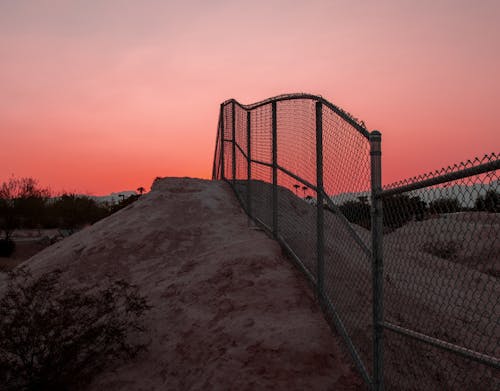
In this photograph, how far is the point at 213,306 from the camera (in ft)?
23.3

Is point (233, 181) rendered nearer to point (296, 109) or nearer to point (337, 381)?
point (296, 109)

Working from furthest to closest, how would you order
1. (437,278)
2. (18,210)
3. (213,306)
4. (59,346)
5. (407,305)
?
1. (18,210)
2. (407,305)
3. (213,306)
4. (59,346)
5. (437,278)

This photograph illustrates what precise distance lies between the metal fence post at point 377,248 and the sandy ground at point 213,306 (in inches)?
24.9

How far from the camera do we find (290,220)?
327 inches

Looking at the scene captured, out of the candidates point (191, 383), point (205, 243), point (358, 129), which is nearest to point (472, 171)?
point (358, 129)

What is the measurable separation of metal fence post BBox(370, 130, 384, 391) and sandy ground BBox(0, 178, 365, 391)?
0.63 meters

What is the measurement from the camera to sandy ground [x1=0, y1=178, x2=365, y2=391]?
5555 millimetres

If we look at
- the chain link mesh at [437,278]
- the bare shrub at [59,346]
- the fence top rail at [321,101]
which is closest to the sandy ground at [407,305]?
the chain link mesh at [437,278]

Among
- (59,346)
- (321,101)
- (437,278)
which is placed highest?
(321,101)

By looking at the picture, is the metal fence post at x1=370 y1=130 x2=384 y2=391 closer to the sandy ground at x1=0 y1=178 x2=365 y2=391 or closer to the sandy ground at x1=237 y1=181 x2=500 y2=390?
the sandy ground at x1=237 y1=181 x2=500 y2=390

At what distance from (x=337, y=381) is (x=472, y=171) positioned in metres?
2.70

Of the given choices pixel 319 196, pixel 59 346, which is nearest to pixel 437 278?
pixel 319 196

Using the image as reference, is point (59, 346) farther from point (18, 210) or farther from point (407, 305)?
point (18, 210)

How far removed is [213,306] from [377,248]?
3.11m
